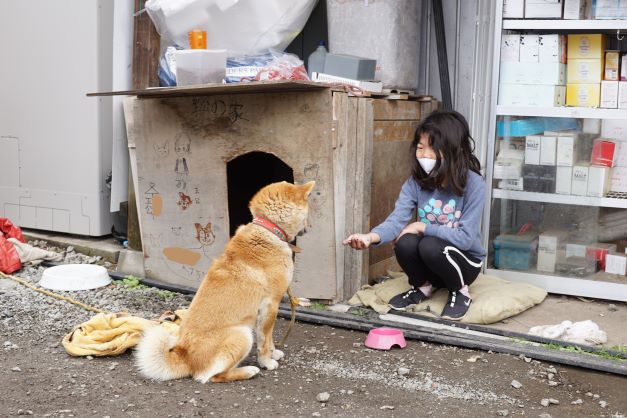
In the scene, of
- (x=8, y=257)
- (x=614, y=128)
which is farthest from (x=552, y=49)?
(x=8, y=257)

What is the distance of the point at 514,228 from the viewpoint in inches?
201

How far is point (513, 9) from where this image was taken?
482 centimetres

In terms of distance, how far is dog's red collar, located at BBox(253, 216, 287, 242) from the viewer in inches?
139

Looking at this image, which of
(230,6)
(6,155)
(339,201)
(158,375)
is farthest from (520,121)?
(6,155)

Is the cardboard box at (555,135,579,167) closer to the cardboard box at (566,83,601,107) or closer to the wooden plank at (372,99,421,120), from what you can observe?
the cardboard box at (566,83,601,107)

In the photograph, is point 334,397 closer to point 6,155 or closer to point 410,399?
point 410,399

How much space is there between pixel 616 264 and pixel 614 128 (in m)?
0.89

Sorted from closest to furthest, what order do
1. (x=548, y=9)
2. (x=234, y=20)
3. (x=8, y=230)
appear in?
1. (x=548, y=9)
2. (x=234, y=20)
3. (x=8, y=230)

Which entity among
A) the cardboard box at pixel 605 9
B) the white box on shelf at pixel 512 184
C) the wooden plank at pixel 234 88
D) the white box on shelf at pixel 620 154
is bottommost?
the white box on shelf at pixel 512 184

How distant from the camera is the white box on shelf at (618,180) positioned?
4840 millimetres

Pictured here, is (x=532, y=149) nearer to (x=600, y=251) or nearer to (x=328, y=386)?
(x=600, y=251)

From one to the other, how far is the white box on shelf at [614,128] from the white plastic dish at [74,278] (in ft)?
11.7

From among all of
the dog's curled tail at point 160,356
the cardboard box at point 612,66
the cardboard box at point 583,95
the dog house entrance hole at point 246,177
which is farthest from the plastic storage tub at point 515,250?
the dog's curled tail at point 160,356

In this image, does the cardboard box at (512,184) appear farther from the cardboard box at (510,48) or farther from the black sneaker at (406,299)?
the black sneaker at (406,299)
